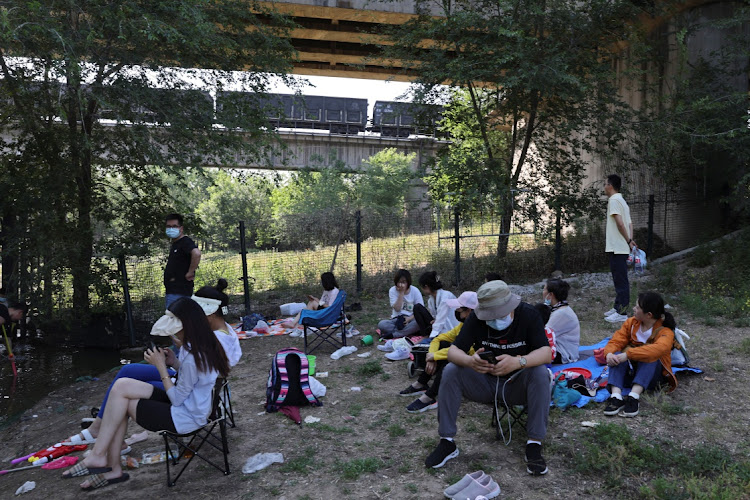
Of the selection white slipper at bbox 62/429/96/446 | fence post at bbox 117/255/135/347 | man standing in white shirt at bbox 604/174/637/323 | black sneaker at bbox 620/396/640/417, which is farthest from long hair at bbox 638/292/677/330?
fence post at bbox 117/255/135/347

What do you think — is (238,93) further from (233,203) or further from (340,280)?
(233,203)

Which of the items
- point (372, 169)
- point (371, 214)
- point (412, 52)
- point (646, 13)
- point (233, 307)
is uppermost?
point (646, 13)

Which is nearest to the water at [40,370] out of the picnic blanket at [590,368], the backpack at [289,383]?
the backpack at [289,383]

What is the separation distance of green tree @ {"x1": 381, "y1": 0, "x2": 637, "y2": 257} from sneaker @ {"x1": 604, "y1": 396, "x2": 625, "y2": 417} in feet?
23.0

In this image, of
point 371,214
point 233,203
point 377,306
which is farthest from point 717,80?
point 233,203

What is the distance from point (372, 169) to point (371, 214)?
13191 millimetres

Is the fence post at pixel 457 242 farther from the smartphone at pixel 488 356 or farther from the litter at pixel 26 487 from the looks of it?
the litter at pixel 26 487

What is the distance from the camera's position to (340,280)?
12.1 meters

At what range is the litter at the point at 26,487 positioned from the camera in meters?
4.27

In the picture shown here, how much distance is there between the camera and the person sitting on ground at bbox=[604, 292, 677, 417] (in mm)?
4879

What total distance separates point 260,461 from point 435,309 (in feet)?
10.4

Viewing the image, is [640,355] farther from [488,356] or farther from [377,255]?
[377,255]

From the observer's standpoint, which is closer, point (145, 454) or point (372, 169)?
point (145, 454)

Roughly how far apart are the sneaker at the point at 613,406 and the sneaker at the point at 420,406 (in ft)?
5.02
